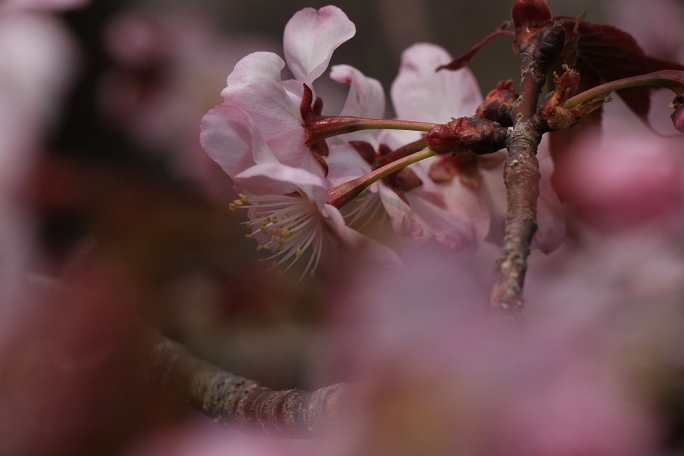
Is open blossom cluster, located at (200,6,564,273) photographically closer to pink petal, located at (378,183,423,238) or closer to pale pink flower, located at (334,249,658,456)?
pink petal, located at (378,183,423,238)

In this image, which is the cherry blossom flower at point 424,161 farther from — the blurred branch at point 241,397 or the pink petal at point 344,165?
the blurred branch at point 241,397

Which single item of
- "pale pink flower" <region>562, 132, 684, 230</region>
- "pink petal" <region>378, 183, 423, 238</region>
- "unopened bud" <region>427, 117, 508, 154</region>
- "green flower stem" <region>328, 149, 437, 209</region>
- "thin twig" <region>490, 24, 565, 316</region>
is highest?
"thin twig" <region>490, 24, 565, 316</region>

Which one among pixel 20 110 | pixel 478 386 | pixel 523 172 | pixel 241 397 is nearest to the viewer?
pixel 478 386

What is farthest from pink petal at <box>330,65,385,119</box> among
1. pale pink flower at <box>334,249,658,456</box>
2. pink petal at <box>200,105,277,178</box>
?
pale pink flower at <box>334,249,658,456</box>

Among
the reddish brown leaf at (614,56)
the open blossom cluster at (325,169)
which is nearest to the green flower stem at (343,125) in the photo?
the open blossom cluster at (325,169)

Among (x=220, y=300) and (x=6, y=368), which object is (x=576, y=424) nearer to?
(x=6, y=368)

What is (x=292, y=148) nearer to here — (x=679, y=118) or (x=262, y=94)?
(x=262, y=94)

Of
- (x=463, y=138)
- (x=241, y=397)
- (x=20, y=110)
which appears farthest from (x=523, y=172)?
(x=20, y=110)
